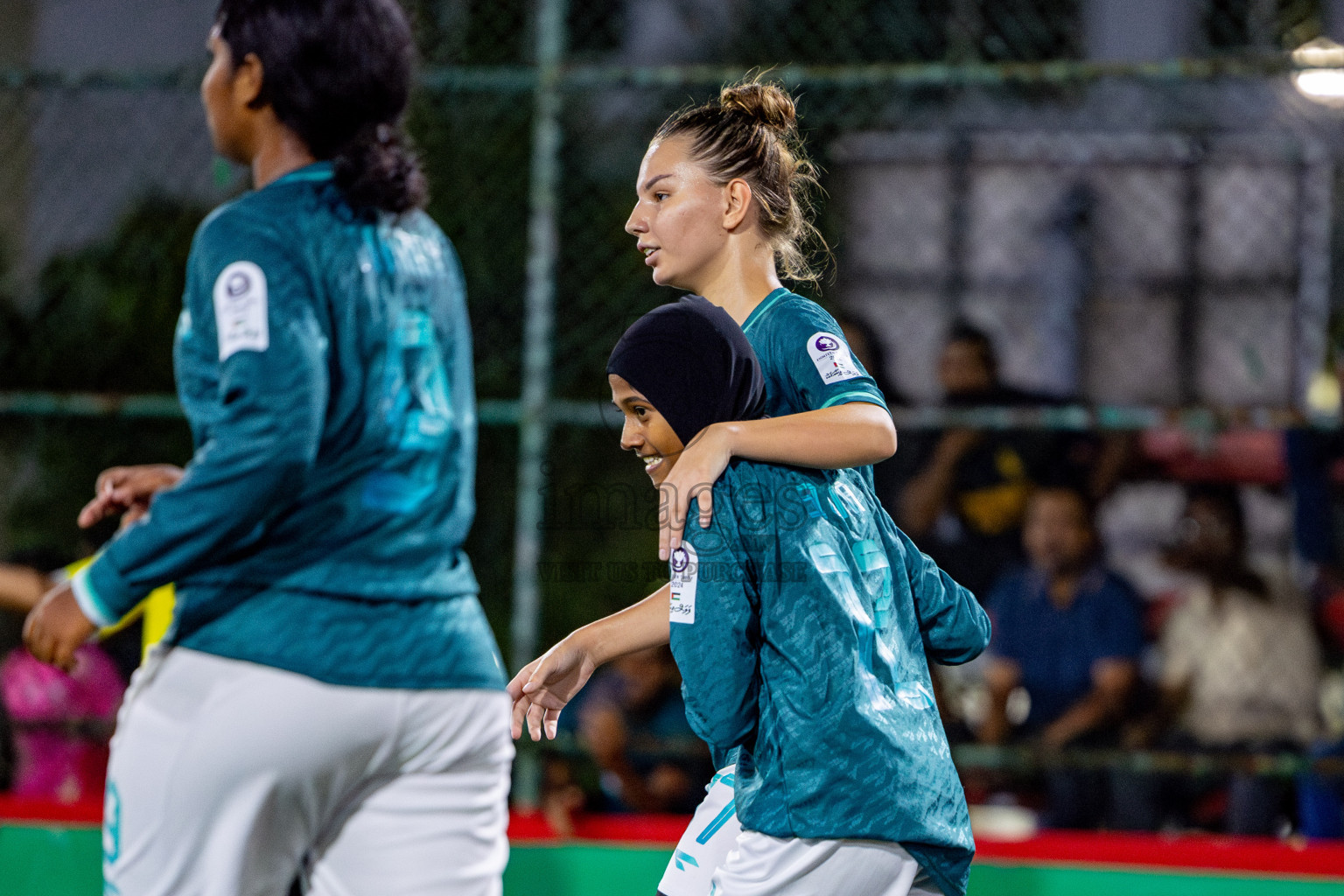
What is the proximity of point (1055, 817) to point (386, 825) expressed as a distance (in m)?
2.99

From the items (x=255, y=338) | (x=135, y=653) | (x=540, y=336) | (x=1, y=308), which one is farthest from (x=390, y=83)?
(x=1, y=308)

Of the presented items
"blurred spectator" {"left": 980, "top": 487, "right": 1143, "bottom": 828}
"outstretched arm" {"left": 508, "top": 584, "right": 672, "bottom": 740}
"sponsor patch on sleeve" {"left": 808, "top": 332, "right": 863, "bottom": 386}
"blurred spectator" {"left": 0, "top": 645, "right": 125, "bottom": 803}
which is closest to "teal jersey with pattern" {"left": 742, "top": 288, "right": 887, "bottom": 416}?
"sponsor patch on sleeve" {"left": 808, "top": 332, "right": 863, "bottom": 386}

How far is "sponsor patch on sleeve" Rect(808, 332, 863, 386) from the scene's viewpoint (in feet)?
6.34

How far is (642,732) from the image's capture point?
13.0 feet

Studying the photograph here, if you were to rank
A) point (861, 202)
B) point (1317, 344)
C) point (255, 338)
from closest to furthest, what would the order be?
point (255, 338), point (1317, 344), point (861, 202)

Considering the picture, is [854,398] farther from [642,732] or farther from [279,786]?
[642,732]

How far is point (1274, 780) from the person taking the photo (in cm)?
407

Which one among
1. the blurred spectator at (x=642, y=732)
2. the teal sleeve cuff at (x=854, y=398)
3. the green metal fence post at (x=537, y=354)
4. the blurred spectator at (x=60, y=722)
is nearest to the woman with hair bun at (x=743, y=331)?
the teal sleeve cuff at (x=854, y=398)

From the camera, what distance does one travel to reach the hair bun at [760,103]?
2.21 meters

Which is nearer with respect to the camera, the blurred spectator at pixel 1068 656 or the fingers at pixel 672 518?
the fingers at pixel 672 518

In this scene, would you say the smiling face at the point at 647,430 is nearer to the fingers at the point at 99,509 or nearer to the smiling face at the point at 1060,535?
the fingers at the point at 99,509

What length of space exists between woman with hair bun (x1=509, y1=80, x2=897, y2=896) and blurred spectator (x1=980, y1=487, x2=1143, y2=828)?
2.18 metres

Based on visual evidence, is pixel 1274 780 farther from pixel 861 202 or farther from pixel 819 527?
pixel 861 202

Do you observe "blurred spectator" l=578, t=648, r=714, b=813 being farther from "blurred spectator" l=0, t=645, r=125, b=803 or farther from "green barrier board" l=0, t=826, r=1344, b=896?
"blurred spectator" l=0, t=645, r=125, b=803
